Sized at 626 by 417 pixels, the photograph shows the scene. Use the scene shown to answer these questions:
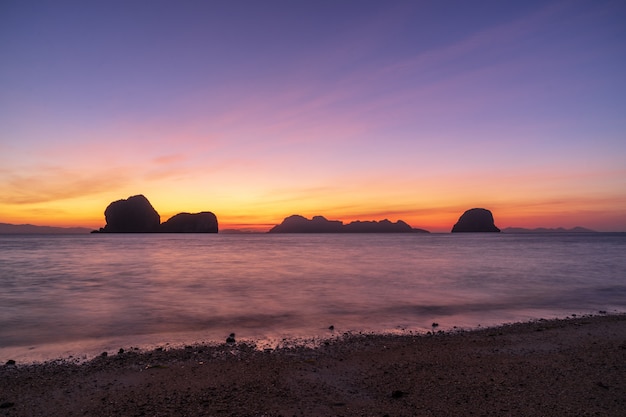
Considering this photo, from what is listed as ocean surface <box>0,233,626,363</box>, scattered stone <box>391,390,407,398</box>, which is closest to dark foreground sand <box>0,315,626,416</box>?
scattered stone <box>391,390,407,398</box>

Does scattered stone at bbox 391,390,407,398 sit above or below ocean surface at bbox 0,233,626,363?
above

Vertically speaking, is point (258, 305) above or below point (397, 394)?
below

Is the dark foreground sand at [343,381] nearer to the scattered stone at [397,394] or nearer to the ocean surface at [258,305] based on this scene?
the scattered stone at [397,394]

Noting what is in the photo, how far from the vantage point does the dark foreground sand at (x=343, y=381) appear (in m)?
6.46

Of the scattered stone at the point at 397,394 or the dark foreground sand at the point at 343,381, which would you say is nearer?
the dark foreground sand at the point at 343,381

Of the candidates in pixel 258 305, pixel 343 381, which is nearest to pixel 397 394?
pixel 343 381

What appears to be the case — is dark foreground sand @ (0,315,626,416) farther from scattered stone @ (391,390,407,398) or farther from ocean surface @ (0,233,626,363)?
ocean surface @ (0,233,626,363)

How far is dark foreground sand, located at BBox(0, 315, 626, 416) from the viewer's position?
646 cm

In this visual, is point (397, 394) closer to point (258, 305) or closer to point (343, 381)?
point (343, 381)

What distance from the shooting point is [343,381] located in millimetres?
7746

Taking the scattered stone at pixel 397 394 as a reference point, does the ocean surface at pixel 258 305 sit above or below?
below

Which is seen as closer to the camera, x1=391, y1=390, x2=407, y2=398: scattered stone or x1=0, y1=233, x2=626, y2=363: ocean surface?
x1=391, y1=390, x2=407, y2=398: scattered stone

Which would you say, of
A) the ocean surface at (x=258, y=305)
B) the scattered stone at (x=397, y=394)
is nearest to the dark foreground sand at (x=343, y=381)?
the scattered stone at (x=397, y=394)

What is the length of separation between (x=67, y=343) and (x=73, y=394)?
5.78 meters
